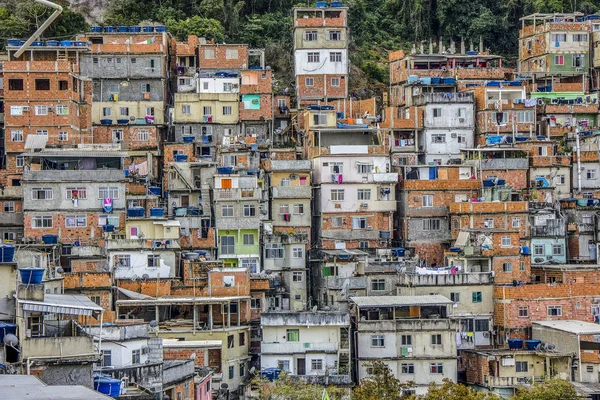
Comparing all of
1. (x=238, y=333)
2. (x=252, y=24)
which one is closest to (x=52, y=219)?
(x=238, y=333)

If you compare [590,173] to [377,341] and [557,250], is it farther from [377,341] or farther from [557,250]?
[377,341]

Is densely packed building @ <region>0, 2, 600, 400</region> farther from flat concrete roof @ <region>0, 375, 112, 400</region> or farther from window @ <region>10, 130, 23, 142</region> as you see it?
flat concrete roof @ <region>0, 375, 112, 400</region>

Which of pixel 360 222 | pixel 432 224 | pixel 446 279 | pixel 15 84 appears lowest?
pixel 446 279

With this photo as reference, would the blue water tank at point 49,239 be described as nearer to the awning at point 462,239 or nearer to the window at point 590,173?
the awning at point 462,239

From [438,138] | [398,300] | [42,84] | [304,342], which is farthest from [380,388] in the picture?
[42,84]

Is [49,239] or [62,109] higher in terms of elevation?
[62,109]

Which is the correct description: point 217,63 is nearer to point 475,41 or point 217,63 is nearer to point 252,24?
point 252,24

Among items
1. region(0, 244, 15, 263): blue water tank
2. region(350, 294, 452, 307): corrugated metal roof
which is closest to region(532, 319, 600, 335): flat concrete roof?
region(350, 294, 452, 307): corrugated metal roof
